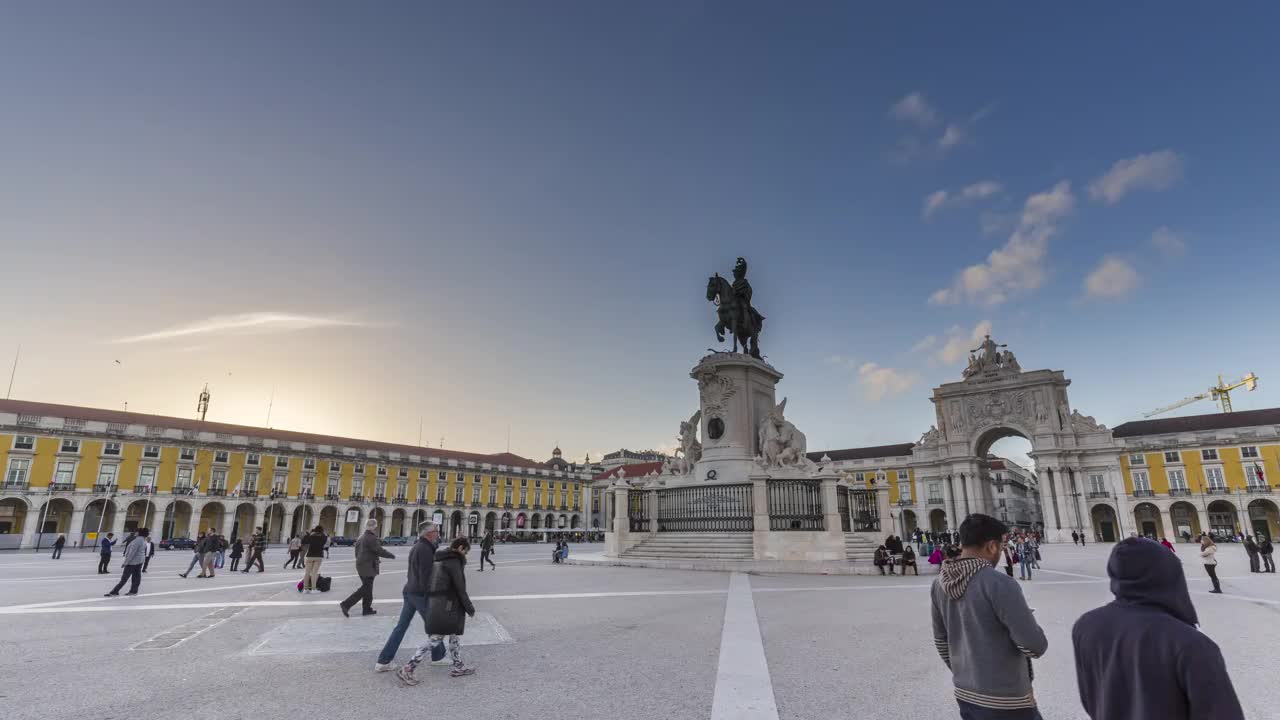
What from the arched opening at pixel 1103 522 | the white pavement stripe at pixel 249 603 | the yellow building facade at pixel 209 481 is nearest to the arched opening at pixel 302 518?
the yellow building facade at pixel 209 481

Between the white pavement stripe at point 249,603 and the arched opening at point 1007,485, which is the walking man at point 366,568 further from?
the arched opening at point 1007,485

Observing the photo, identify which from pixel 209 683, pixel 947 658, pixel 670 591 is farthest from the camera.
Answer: pixel 670 591

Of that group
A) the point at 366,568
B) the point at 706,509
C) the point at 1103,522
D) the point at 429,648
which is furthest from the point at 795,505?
the point at 1103,522

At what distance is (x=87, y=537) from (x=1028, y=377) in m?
84.4

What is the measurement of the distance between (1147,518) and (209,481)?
86.3 metres

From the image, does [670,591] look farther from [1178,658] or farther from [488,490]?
[488,490]

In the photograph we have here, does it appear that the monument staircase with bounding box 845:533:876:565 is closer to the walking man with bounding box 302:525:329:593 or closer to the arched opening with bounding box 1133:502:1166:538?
the walking man with bounding box 302:525:329:593

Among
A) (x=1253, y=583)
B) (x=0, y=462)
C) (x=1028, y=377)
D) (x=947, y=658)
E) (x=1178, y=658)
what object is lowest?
(x=1253, y=583)

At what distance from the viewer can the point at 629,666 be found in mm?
6109

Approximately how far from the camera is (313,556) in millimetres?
12281

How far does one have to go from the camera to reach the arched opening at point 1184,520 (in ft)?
184

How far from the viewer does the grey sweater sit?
9.30ft

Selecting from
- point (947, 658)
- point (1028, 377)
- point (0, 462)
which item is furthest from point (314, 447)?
point (1028, 377)

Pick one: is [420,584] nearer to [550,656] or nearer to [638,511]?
[550,656]
